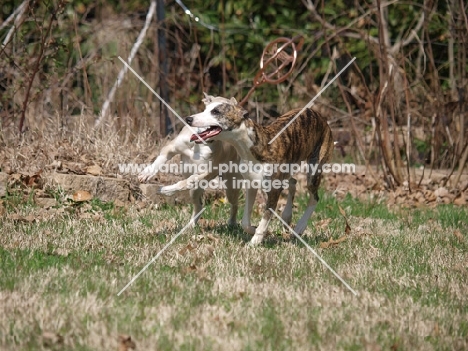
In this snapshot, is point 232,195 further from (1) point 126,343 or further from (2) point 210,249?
(1) point 126,343

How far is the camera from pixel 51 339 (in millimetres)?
4219

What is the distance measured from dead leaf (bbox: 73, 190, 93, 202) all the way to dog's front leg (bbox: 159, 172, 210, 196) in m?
1.32

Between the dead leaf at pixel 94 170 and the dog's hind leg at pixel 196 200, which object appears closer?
the dog's hind leg at pixel 196 200

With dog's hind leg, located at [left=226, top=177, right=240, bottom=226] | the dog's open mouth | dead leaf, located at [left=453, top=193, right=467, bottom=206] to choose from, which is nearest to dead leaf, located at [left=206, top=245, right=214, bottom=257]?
the dog's open mouth

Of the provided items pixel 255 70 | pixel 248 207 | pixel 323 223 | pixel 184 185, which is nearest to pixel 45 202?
pixel 184 185

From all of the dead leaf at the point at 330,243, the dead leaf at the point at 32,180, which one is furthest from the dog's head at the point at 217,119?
the dead leaf at the point at 32,180

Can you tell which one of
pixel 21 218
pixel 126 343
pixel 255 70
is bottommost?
pixel 126 343

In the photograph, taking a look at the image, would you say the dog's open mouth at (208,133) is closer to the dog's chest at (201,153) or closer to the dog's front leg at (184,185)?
the dog's chest at (201,153)

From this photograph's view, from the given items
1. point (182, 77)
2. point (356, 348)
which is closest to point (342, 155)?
point (182, 77)

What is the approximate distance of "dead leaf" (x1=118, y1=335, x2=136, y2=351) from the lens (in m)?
4.18

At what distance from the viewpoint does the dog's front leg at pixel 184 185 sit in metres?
7.41

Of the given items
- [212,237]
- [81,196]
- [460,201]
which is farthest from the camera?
[460,201]

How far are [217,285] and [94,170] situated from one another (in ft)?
12.5

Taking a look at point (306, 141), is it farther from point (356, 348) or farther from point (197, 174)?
point (356, 348)
